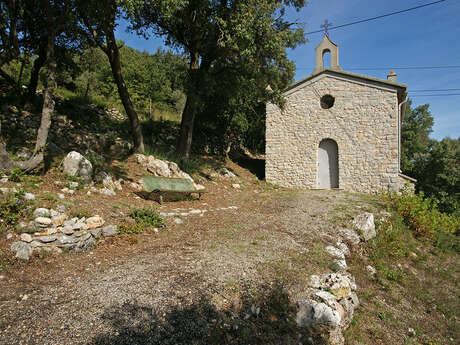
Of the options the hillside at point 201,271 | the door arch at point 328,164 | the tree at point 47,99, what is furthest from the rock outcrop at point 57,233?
the door arch at point 328,164

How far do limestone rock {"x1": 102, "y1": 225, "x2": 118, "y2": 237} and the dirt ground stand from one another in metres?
0.15

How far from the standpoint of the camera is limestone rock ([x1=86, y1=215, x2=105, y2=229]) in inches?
201

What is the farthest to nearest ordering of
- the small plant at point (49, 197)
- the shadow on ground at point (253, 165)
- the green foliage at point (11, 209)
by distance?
the shadow on ground at point (253, 165), the small plant at point (49, 197), the green foliage at point (11, 209)

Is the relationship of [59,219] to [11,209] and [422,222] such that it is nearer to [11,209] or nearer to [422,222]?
[11,209]

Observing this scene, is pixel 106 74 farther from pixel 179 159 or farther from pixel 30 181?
pixel 30 181

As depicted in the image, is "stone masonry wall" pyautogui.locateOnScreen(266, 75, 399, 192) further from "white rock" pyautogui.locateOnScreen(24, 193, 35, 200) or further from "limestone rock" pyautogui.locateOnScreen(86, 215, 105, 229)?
"white rock" pyautogui.locateOnScreen(24, 193, 35, 200)

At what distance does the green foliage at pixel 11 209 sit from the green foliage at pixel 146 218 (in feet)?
6.55

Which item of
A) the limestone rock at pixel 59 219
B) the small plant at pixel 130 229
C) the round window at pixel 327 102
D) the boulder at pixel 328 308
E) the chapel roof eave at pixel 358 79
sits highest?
the chapel roof eave at pixel 358 79

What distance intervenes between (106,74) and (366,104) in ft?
68.0

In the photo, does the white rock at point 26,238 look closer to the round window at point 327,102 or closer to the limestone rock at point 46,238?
the limestone rock at point 46,238

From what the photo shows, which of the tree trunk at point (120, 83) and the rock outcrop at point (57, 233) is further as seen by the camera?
the tree trunk at point (120, 83)

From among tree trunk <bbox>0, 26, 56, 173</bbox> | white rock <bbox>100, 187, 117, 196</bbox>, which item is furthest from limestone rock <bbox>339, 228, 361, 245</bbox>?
tree trunk <bbox>0, 26, 56, 173</bbox>

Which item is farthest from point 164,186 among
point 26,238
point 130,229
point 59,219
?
point 26,238

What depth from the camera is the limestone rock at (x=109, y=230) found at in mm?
5203
